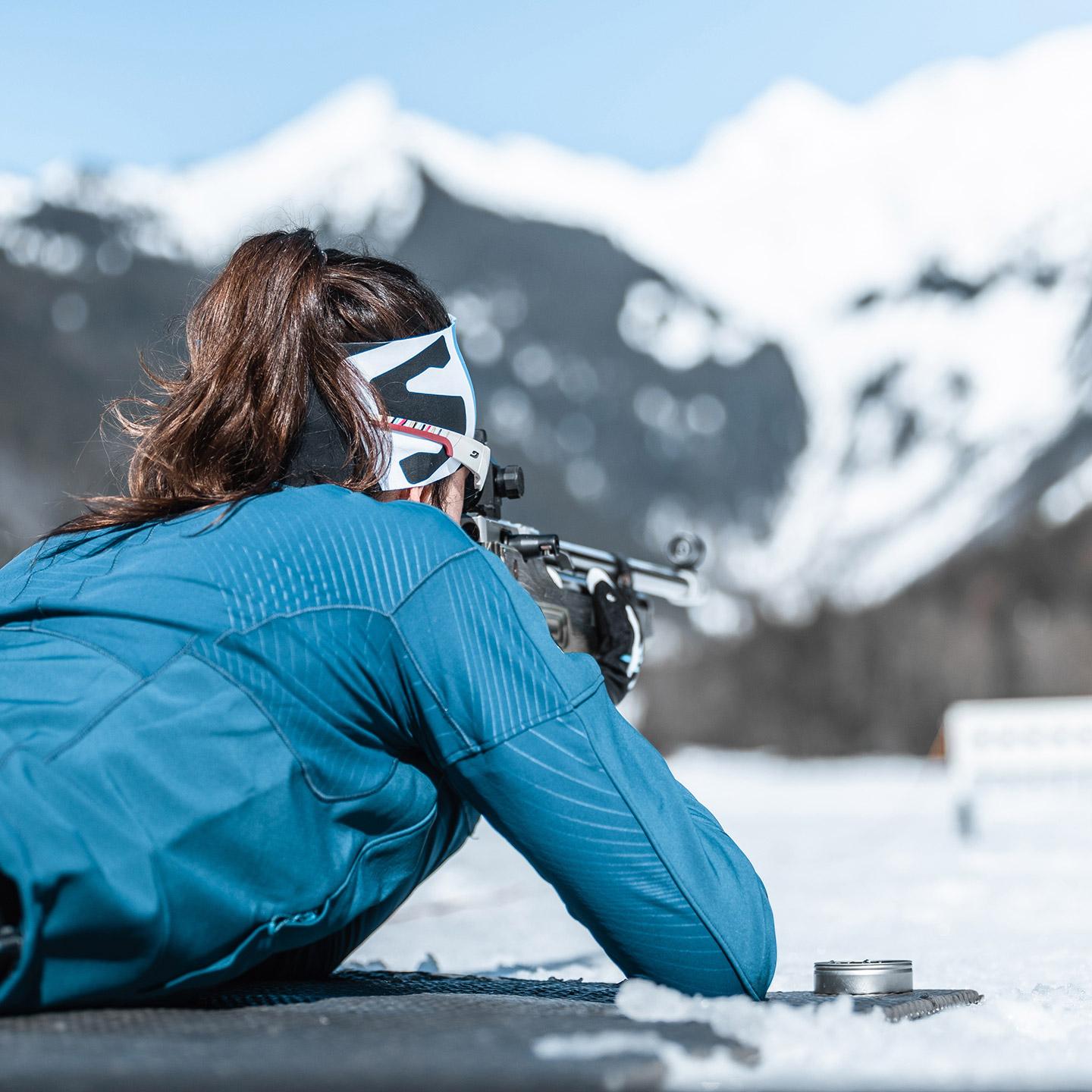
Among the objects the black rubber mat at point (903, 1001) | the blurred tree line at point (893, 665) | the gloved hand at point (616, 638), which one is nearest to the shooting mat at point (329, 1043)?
the black rubber mat at point (903, 1001)

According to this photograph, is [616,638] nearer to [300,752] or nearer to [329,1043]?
[300,752]

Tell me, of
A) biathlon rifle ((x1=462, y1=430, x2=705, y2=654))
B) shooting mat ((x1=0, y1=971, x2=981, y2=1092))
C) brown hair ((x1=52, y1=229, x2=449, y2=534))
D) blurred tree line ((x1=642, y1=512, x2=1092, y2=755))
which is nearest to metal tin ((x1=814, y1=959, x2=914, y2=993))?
shooting mat ((x1=0, y1=971, x2=981, y2=1092))

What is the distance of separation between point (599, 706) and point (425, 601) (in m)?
0.20

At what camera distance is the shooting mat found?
0.90m

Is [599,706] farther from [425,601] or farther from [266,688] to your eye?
[266,688]

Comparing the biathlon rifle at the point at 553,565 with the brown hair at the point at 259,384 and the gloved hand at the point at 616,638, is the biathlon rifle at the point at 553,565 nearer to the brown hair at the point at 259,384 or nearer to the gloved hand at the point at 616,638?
the gloved hand at the point at 616,638

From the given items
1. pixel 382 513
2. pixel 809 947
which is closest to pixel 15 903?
pixel 382 513

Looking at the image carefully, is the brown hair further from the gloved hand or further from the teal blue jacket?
the gloved hand

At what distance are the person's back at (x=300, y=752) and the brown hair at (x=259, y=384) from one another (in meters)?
0.07

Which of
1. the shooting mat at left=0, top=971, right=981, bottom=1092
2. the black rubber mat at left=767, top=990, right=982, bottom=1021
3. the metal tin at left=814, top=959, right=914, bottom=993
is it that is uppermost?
the metal tin at left=814, top=959, right=914, bottom=993

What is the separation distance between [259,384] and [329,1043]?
682 mm

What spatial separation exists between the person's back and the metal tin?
318 mm

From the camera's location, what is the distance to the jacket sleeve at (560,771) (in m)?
1.27

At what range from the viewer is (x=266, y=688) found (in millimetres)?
1232
